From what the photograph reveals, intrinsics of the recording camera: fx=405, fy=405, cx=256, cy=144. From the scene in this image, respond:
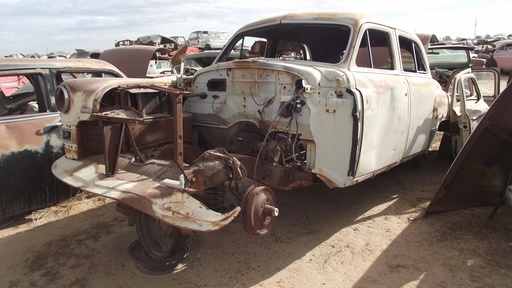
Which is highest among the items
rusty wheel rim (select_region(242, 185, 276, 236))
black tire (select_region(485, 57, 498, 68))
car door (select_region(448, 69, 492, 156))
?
black tire (select_region(485, 57, 498, 68))

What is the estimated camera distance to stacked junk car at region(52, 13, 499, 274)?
9.91ft

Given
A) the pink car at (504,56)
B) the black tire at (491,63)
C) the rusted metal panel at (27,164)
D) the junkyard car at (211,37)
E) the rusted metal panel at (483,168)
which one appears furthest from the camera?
the junkyard car at (211,37)

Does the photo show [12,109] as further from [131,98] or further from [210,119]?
[210,119]

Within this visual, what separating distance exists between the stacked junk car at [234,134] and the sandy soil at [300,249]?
0.35m

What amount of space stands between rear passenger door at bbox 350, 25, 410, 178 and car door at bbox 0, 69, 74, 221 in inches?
127

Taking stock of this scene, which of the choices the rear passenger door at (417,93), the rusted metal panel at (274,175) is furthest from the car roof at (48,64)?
the rear passenger door at (417,93)

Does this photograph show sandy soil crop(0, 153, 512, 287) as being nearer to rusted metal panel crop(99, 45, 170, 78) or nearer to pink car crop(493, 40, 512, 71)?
rusted metal panel crop(99, 45, 170, 78)

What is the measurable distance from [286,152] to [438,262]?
1563mm

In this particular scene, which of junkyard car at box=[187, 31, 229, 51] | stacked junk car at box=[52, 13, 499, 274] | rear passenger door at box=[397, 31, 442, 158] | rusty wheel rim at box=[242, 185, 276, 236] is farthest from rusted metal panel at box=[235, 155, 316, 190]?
junkyard car at box=[187, 31, 229, 51]

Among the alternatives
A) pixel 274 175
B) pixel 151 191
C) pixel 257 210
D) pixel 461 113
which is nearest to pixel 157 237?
pixel 151 191

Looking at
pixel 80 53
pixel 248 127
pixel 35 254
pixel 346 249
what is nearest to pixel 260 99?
pixel 248 127

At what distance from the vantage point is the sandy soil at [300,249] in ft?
10.5

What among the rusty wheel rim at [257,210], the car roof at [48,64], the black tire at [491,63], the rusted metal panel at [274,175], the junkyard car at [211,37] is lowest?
the rusty wheel rim at [257,210]

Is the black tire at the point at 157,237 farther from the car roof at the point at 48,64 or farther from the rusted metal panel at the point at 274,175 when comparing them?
the car roof at the point at 48,64
